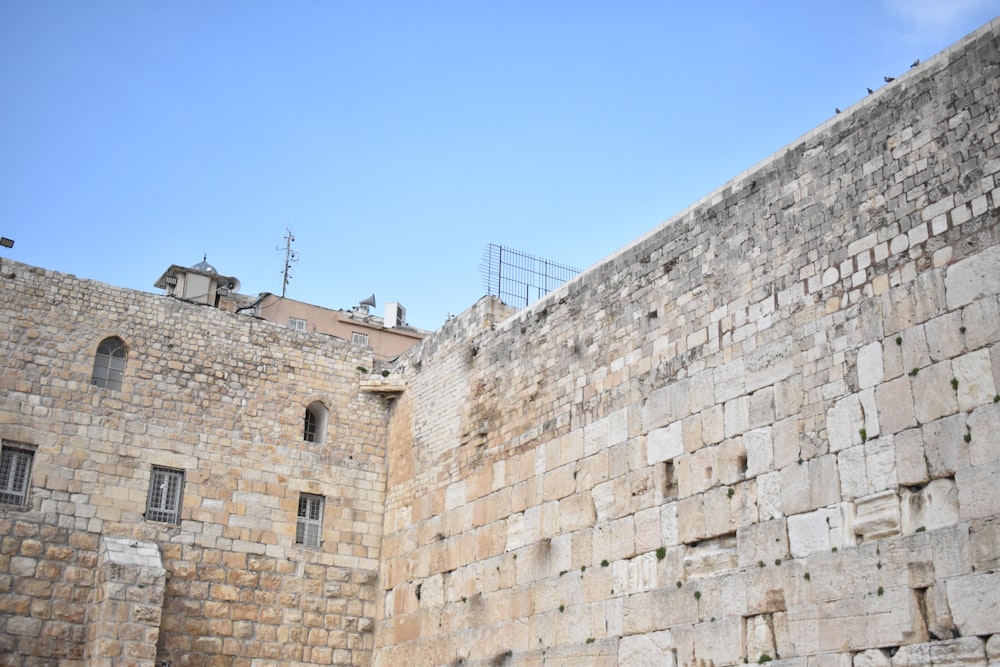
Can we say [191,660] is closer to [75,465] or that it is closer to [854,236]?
[75,465]

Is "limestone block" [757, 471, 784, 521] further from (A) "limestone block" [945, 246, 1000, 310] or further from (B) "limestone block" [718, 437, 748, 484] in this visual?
(A) "limestone block" [945, 246, 1000, 310]

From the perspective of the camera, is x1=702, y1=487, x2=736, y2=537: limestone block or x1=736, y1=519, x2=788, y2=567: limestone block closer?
x1=736, y1=519, x2=788, y2=567: limestone block

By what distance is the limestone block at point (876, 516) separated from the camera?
29.0ft

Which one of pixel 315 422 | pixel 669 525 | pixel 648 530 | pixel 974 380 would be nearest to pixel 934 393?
pixel 974 380

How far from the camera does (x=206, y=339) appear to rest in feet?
49.9

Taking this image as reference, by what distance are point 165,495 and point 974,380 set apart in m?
9.55

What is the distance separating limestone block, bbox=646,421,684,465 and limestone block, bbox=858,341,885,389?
2083 millimetres

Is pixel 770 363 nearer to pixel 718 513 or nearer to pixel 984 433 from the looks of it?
pixel 718 513

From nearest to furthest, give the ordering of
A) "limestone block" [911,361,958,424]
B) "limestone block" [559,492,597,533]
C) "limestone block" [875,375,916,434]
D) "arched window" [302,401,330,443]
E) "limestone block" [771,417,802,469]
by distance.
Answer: "limestone block" [911,361,958,424], "limestone block" [875,375,916,434], "limestone block" [771,417,802,469], "limestone block" [559,492,597,533], "arched window" [302,401,330,443]

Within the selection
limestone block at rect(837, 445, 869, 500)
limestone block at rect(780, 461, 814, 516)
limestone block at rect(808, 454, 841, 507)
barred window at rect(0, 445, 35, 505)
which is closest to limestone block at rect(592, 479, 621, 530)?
limestone block at rect(780, 461, 814, 516)

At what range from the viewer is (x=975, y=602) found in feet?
26.5

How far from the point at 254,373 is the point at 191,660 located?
3.76 m

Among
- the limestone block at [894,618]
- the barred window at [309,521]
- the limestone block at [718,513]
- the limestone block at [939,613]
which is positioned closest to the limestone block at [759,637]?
the limestone block at [718,513]

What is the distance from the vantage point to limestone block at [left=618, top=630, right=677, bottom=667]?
10414 mm
